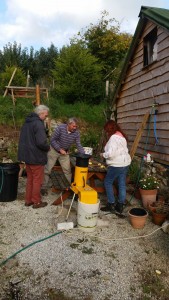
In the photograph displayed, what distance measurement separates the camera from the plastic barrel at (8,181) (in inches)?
239

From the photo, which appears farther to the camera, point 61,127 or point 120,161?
point 61,127

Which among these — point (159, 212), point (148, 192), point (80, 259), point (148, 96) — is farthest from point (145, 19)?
point (80, 259)

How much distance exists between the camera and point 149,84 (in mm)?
7910

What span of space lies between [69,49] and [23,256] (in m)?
14.4

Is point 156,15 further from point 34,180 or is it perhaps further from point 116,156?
point 34,180

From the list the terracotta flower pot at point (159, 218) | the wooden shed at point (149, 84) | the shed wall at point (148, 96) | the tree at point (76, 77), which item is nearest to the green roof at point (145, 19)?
the wooden shed at point (149, 84)

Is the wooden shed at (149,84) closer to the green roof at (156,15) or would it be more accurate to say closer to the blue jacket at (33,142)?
the green roof at (156,15)

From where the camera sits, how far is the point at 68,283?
11.2 feet

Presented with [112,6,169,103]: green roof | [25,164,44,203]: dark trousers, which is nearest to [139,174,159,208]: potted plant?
[25,164,44,203]: dark trousers

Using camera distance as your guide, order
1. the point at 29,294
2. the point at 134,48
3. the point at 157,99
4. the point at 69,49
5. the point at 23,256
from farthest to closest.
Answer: the point at 69,49 → the point at 134,48 → the point at 157,99 → the point at 23,256 → the point at 29,294

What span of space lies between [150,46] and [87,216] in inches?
229

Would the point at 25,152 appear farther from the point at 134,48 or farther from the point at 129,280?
the point at 134,48

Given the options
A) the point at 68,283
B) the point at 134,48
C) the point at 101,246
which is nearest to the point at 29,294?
the point at 68,283

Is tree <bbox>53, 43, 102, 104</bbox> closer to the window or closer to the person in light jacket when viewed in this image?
the window
